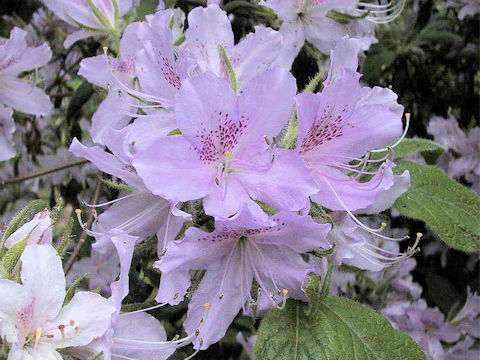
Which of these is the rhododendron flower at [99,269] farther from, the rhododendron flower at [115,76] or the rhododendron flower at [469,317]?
the rhododendron flower at [469,317]

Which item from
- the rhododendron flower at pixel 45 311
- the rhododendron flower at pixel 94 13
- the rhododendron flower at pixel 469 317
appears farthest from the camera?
the rhododendron flower at pixel 469 317

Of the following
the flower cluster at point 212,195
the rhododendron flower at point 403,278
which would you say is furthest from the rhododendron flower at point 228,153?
the rhododendron flower at point 403,278

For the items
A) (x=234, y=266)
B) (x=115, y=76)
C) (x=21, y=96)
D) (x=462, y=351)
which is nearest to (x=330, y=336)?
(x=234, y=266)

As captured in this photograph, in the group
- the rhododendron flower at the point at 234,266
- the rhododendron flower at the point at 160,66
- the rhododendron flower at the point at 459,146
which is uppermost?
the rhododendron flower at the point at 160,66

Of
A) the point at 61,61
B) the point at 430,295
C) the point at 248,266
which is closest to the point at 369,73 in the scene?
the point at 430,295

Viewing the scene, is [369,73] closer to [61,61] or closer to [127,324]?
[61,61]

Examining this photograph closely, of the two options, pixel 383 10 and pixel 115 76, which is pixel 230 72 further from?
pixel 383 10
